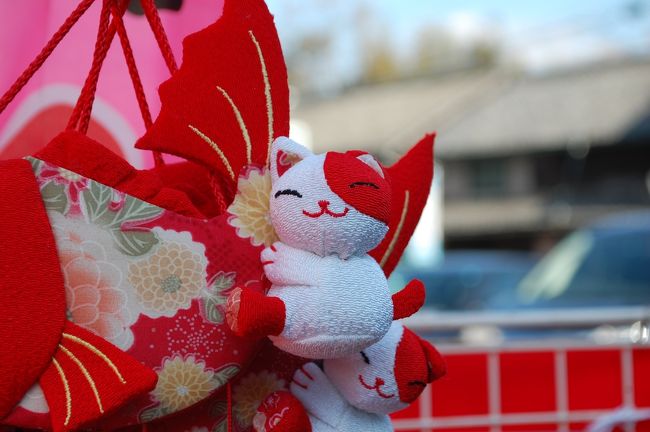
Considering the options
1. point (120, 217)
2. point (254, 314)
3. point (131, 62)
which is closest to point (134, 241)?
point (120, 217)

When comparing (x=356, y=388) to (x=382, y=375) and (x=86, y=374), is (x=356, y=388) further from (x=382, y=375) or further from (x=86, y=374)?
(x=86, y=374)

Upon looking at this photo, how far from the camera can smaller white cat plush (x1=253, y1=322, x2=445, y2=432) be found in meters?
0.79

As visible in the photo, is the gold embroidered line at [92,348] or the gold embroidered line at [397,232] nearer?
the gold embroidered line at [92,348]

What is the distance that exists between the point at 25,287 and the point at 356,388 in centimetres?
30

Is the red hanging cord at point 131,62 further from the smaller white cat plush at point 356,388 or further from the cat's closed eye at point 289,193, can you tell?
the smaller white cat plush at point 356,388

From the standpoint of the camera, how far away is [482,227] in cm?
1681

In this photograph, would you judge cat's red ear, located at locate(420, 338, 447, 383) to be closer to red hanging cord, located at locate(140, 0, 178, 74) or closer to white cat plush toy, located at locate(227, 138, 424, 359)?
white cat plush toy, located at locate(227, 138, 424, 359)

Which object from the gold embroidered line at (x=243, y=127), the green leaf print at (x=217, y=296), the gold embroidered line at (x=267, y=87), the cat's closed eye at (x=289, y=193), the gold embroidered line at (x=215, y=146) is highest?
the gold embroidered line at (x=267, y=87)

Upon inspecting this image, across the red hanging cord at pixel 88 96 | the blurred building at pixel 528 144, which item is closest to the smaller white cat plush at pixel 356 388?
the red hanging cord at pixel 88 96

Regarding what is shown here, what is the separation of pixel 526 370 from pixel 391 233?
4.09 ft

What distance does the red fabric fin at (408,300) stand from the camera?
29.9 inches

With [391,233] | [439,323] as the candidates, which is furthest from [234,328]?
[439,323]

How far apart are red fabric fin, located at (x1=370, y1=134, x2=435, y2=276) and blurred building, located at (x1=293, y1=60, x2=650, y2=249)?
49.3ft

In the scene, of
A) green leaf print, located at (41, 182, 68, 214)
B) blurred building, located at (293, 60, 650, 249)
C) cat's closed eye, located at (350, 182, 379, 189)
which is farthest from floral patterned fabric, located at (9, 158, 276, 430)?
blurred building, located at (293, 60, 650, 249)
